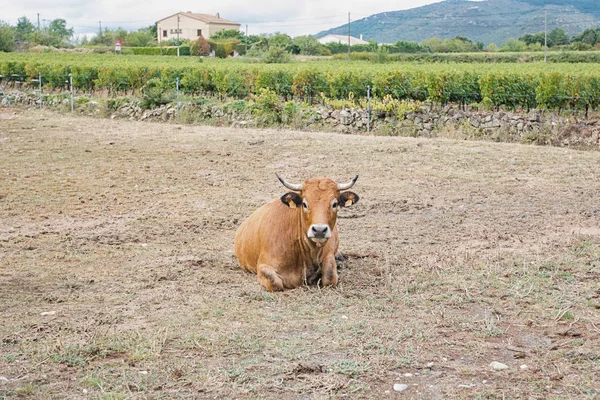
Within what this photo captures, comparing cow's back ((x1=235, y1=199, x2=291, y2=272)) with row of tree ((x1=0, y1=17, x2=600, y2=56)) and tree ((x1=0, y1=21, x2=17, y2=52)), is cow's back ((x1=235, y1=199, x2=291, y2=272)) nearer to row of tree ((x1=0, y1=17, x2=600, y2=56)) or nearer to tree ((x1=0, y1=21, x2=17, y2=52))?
row of tree ((x1=0, y1=17, x2=600, y2=56))

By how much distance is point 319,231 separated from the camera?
8062 millimetres

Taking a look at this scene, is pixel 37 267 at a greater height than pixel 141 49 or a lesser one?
lesser

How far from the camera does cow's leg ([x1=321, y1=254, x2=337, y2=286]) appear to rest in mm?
8672

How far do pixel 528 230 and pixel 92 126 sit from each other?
1494cm

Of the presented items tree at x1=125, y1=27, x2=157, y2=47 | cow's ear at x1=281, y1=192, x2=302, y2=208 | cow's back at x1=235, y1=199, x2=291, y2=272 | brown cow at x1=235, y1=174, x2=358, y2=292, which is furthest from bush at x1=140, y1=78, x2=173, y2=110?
tree at x1=125, y1=27, x2=157, y2=47

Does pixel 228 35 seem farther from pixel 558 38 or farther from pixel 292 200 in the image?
pixel 292 200

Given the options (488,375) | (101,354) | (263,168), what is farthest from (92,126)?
(488,375)

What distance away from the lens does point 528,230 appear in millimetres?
11039

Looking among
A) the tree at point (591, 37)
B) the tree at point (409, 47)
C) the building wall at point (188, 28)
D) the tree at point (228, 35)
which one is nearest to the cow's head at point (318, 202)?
the tree at point (409, 47)

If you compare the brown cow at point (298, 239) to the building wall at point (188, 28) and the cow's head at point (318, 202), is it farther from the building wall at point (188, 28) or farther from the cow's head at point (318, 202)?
the building wall at point (188, 28)

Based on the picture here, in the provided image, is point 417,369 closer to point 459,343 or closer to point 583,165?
point 459,343

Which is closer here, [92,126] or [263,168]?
[263,168]

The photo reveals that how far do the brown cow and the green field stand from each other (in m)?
13.7

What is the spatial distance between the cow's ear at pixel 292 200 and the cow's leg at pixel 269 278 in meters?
0.70
